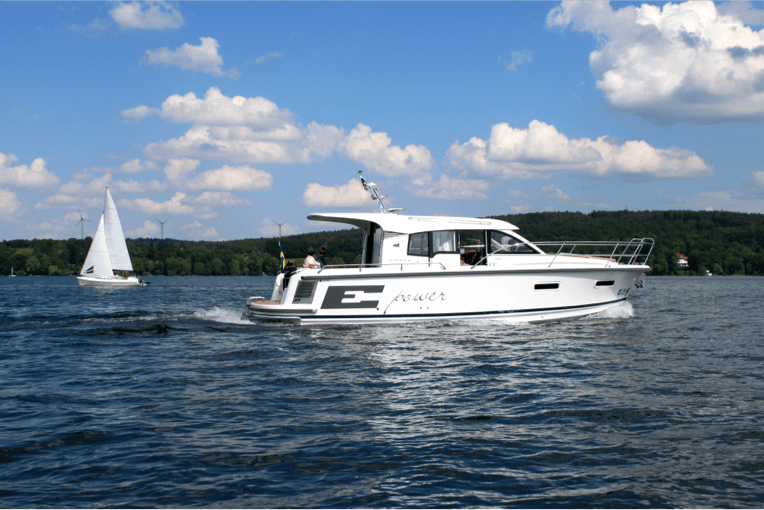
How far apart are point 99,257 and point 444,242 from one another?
187ft

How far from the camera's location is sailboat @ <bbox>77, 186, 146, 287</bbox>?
206 feet

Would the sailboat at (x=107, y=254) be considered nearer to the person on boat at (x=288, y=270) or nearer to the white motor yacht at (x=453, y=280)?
the person on boat at (x=288, y=270)

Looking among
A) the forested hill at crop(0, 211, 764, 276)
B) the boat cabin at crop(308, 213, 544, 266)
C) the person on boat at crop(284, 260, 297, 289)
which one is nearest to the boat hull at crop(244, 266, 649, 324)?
the person on boat at crop(284, 260, 297, 289)

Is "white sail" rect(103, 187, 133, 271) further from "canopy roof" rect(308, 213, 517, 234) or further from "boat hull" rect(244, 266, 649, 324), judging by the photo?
"boat hull" rect(244, 266, 649, 324)

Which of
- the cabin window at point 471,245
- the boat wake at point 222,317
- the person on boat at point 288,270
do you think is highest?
the cabin window at point 471,245

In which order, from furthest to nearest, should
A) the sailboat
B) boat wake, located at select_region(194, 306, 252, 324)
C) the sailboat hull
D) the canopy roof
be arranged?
1. the sailboat hull
2. the sailboat
3. boat wake, located at select_region(194, 306, 252, 324)
4. the canopy roof

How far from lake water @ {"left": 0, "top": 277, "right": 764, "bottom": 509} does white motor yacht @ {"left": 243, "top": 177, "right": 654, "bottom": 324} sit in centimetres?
216

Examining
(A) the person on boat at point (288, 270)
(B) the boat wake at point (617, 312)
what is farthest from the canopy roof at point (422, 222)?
(B) the boat wake at point (617, 312)

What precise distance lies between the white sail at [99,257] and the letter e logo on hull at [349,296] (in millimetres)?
54436

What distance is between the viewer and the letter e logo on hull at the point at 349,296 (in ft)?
53.8

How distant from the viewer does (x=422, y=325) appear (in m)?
16.3

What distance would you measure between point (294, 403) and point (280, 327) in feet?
28.8

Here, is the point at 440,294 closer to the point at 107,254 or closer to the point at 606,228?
the point at 107,254

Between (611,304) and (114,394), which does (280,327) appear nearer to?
(114,394)
